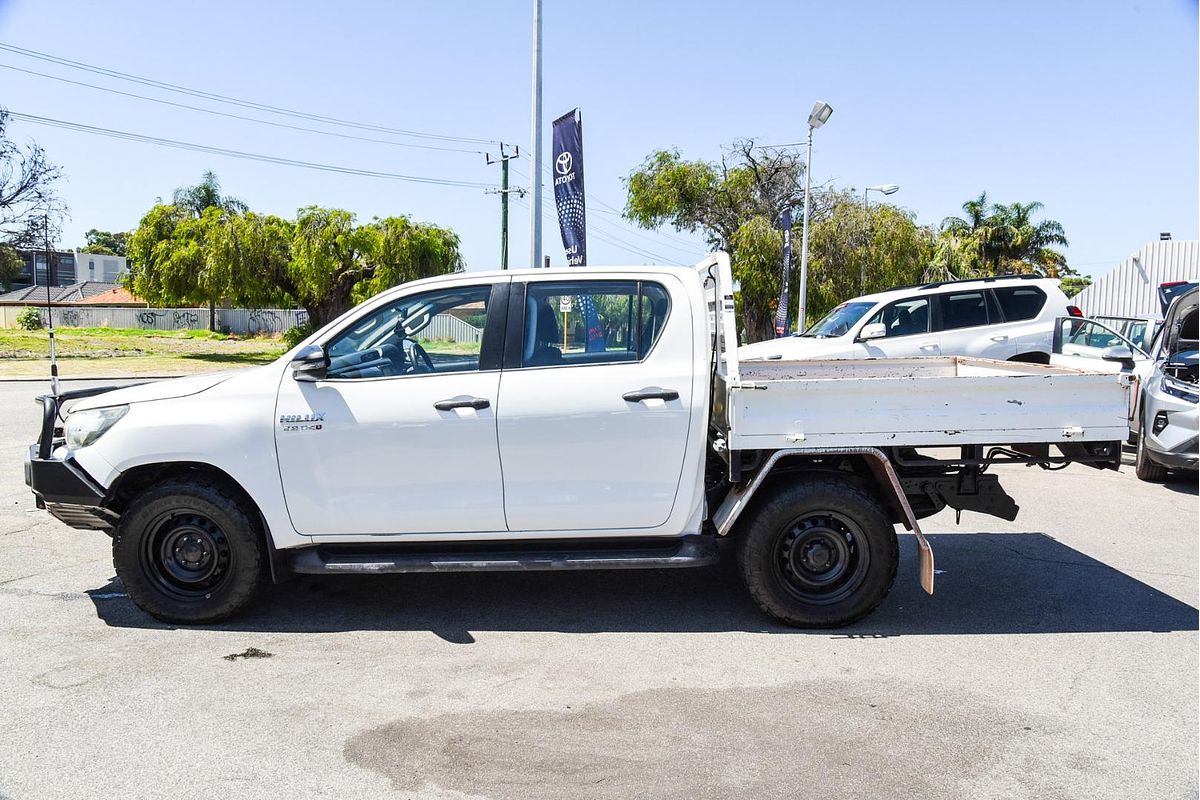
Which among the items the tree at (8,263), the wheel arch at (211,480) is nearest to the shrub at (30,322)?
the tree at (8,263)

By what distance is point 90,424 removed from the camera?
5336 millimetres

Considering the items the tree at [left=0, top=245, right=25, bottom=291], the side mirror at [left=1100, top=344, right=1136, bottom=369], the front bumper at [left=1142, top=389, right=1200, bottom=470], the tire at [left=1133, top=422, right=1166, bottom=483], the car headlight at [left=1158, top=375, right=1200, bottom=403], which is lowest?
the tire at [left=1133, top=422, right=1166, bottom=483]

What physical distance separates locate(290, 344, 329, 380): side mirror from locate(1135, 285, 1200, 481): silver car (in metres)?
8.06

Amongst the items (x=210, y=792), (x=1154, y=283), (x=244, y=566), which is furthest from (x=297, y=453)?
(x=1154, y=283)

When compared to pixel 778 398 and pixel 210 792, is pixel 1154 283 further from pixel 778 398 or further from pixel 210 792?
pixel 210 792

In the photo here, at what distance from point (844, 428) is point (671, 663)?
1.56 m

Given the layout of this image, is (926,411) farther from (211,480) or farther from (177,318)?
(177,318)

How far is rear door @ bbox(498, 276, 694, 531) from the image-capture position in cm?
511

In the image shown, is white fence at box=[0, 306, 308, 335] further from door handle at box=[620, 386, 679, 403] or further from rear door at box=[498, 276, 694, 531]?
door handle at box=[620, 386, 679, 403]

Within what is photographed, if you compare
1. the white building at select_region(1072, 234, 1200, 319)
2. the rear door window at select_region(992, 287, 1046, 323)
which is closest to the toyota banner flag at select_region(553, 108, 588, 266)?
the rear door window at select_region(992, 287, 1046, 323)

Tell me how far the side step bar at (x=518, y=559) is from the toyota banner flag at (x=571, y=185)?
438 inches

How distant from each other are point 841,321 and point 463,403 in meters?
9.67

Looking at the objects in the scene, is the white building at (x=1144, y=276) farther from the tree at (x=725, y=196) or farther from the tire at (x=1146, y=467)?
the tire at (x=1146, y=467)

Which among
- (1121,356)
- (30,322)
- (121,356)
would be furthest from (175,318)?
(1121,356)
